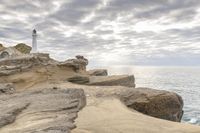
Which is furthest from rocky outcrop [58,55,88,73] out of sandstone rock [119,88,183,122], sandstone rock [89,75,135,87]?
sandstone rock [119,88,183,122]

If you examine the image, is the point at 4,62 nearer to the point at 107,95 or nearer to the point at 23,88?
the point at 23,88

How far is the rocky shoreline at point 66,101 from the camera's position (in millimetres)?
9227

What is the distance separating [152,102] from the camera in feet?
48.6

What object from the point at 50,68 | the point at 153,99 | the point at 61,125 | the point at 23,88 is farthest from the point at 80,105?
the point at 50,68

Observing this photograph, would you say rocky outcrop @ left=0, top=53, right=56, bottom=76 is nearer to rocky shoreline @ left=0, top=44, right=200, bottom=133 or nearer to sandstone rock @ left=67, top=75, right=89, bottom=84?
rocky shoreline @ left=0, top=44, right=200, bottom=133

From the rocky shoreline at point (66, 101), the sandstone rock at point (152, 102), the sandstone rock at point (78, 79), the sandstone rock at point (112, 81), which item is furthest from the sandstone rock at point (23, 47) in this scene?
the sandstone rock at point (152, 102)

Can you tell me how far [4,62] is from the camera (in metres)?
21.5

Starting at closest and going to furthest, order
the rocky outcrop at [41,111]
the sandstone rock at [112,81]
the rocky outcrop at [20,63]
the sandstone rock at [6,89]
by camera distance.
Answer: the rocky outcrop at [41,111] < the sandstone rock at [6,89] < the rocky outcrop at [20,63] < the sandstone rock at [112,81]

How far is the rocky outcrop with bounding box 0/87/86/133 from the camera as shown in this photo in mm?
8789

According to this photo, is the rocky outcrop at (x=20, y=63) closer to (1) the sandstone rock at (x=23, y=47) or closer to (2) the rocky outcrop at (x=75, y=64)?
(2) the rocky outcrop at (x=75, y=64)

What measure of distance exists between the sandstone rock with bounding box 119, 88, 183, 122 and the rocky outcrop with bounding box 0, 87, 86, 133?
283cm

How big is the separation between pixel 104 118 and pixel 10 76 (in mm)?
10750

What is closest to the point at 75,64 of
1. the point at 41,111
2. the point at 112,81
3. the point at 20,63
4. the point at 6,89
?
the point at 112,81

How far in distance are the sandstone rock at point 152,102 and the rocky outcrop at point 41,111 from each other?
283 centimetres
